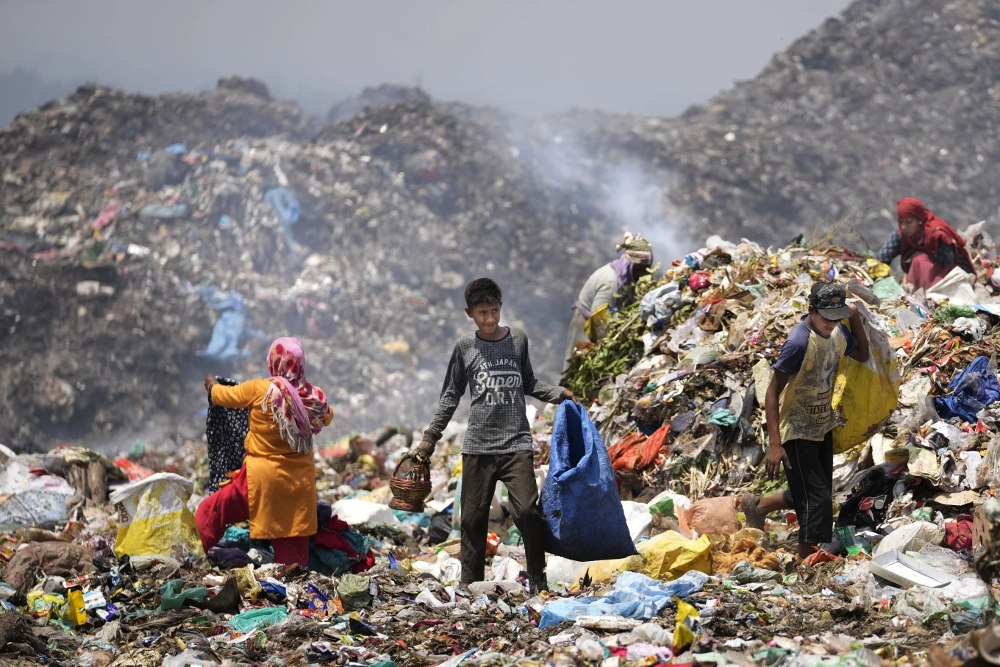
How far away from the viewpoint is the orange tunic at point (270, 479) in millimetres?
4676

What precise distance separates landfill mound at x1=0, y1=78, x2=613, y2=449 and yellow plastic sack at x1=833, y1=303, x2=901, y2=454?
804cm

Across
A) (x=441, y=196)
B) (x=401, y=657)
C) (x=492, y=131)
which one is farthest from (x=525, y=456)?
(x=492, y=131)

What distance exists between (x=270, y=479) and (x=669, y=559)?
1767mm

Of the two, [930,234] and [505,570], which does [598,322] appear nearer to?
[930,234]

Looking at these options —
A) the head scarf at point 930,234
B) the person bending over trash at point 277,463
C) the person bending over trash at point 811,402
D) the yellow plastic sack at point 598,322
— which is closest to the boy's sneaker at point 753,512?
the person bending over trash at point 811,402

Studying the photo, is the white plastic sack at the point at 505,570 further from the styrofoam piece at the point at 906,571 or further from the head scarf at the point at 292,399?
the styrofoam piece at the point at 906,571

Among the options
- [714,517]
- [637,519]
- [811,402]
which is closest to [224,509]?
[637,519]

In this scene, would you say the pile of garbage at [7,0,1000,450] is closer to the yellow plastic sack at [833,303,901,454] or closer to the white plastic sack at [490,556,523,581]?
the white plastic sack at [490,556,523,581]

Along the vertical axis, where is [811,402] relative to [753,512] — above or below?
above

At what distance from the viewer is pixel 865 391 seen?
4.43 m

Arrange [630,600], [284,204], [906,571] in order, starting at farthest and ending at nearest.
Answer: [284,204]
[906,571]
[630,600]

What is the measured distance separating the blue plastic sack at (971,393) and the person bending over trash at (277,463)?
3.08 metres

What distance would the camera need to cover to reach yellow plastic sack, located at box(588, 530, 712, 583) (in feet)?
14.0

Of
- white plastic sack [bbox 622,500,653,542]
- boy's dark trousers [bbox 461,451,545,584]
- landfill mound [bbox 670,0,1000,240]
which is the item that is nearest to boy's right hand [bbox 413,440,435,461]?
boy's dark trousers [bbox 461,451,545,584]
